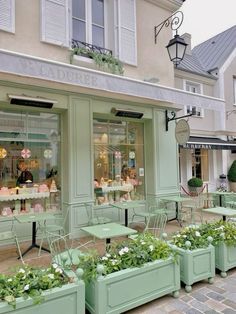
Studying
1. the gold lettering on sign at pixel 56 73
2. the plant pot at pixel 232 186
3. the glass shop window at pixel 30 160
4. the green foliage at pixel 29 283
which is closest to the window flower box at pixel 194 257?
the green foliage at pixel 29 283

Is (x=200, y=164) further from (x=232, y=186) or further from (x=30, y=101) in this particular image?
(x=30, y=101)

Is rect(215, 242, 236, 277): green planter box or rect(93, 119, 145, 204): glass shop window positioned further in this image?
rect(93, 119, 145, 204): glass shop window

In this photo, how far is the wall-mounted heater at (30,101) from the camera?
17.3 ft

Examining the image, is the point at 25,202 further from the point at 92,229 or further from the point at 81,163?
the point at 92,229

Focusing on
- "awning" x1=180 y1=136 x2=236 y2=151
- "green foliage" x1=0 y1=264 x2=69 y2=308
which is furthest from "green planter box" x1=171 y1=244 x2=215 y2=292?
"awning" x1=180 y1=136 x2=236 y2=151

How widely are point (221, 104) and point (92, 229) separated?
17.0 feet

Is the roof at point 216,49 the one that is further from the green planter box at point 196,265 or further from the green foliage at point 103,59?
the green planter box at point 196,265

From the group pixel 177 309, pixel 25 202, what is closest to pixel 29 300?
pixel 177 309

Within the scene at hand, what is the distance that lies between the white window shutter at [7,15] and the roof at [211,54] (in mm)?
8474

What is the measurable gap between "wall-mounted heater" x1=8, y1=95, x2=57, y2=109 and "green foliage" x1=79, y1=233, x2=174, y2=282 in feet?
11.5

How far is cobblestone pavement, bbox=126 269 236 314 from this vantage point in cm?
307

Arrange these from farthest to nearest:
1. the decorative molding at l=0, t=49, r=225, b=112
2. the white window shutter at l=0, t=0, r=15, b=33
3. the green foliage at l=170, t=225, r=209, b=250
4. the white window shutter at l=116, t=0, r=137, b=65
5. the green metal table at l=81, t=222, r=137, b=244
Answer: the white window shutter at l=116, t=0, r=137, b=65 < the white window shutter at l=0, t=0, r=15, b=33 < the decorative molding at l=0, t=49, r=225, b=112 < the green metal table at l=81, t=222, r=137, b=244 < the green foliage at l=170, t=225, r=209, b=250

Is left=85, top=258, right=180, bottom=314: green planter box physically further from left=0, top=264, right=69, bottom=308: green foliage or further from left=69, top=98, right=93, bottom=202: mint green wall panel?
left=69, top=98, right=93, bottom=202: mint green wall panel

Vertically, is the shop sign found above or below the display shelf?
above
